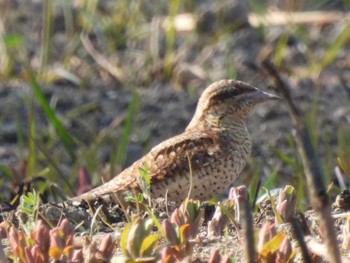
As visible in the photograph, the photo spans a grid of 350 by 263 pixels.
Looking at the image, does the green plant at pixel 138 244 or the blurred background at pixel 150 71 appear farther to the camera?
the blurred background at pixel 150 71

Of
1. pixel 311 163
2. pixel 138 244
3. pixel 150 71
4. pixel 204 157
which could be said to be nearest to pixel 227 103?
pixel 204 157

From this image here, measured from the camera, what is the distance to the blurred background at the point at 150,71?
7363mm

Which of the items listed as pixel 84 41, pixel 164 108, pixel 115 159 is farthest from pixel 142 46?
pixel 115 159

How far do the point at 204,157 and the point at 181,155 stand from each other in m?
0.11

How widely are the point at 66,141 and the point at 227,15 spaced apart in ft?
11.1

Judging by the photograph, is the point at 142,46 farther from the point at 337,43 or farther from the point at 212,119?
the point at 212,119

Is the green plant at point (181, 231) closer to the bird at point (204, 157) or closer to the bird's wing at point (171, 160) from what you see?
the bird at point (204, 157)

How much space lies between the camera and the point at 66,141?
6340 millimetres

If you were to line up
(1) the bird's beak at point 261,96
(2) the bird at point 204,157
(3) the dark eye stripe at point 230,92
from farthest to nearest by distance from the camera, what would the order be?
(3) the dark eye stripe at point 230,92 → (1) the bird's beak at point 261,96 → (2) the bird at point 204,157

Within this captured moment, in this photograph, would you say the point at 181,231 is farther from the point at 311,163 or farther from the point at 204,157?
the point at 204,157

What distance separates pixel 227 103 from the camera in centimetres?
614

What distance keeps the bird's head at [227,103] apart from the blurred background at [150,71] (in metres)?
0.44

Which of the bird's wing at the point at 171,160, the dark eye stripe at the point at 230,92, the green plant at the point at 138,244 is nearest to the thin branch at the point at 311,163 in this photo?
the green plant at the point at 138,244

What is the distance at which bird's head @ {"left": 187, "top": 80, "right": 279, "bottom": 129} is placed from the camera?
6.08 m
